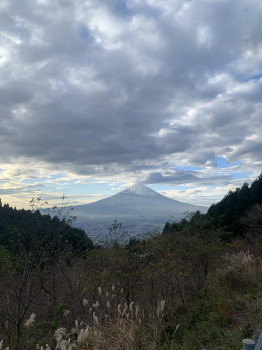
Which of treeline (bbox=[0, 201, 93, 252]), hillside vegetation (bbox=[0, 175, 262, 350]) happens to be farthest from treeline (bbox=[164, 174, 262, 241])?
treeline (bbox=[0, 201, 93, 252])

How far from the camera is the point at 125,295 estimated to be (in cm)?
724

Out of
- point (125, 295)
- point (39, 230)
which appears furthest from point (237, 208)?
point (39, 230)

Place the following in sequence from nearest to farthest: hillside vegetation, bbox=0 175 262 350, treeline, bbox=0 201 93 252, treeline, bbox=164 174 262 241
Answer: hillside vegetation, bbox=0 175 262 350
treeline, bbox=0 201 93 252
treeline, bbox=164 174 262 241

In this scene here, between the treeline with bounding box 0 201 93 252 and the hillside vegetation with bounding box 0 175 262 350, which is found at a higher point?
the treeline with bounding box 0 201 93 252

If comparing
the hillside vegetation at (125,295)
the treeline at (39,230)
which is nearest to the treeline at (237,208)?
the hillside vegetation at (125,295)

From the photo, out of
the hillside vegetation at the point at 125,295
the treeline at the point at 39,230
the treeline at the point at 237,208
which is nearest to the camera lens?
the hillside vegetation at the point at 125,295

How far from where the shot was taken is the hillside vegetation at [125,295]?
16.4 ft

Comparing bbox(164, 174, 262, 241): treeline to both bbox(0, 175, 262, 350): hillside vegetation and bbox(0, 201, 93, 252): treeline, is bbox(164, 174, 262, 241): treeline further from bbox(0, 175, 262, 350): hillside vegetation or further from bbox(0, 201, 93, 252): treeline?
bbox(0, 201, 93, 252): treeline

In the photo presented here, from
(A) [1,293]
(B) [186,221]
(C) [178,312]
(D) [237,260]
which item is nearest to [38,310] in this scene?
(A) [1,293]

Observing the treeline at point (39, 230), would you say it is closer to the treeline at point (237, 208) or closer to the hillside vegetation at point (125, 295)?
the hillside vegetation at point (125, 295)

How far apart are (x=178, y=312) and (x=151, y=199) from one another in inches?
3040

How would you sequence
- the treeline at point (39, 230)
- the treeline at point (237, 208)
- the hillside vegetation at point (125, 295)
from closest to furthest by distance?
the hillside vegetation at point (125, 295)
the treeline at point (39, 230)
the treeline at point (237, 208)

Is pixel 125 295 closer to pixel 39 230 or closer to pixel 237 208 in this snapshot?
pixel 39 230

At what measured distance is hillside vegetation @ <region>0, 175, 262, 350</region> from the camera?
5000 millimetres
